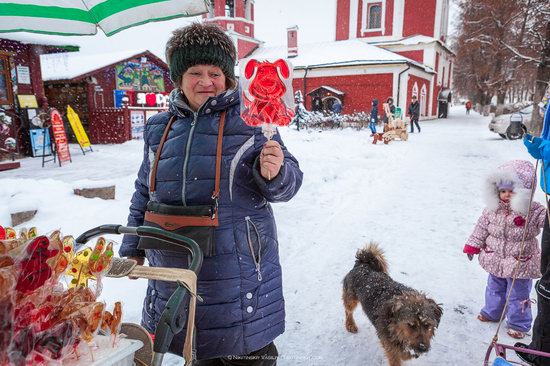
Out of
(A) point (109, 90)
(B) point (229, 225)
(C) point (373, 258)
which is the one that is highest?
(A) point (109, 90)

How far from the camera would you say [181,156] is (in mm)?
1866

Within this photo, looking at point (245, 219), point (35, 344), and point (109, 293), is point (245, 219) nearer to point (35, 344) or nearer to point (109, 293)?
point (35, 344)

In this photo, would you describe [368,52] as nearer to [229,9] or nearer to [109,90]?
[229,9]

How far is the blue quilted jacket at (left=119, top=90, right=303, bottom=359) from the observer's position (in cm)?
179

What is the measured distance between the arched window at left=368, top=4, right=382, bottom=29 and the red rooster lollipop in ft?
120

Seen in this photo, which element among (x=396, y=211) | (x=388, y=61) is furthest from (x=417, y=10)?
(x=396, y=211)

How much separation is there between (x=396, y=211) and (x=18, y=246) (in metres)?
6.33

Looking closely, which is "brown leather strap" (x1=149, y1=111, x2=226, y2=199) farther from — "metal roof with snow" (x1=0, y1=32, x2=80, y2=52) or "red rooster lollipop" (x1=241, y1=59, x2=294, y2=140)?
"metal roof with snow" (x1=0, y1=32, x2=80, y2=52)

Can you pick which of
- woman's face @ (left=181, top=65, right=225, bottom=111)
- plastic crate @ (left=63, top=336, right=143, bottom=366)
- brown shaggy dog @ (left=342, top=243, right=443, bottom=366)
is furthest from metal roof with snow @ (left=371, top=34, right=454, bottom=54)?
plastic crate @ (left=63, top=336, right=143, bottom=366)

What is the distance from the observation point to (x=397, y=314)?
2643 mm

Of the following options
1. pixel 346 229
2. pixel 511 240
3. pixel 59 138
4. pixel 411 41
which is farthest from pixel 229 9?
pixel 511 240

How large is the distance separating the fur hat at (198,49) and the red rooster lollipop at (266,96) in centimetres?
38

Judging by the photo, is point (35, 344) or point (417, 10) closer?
point (35, 344)

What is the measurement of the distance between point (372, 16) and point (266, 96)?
37083 mm
